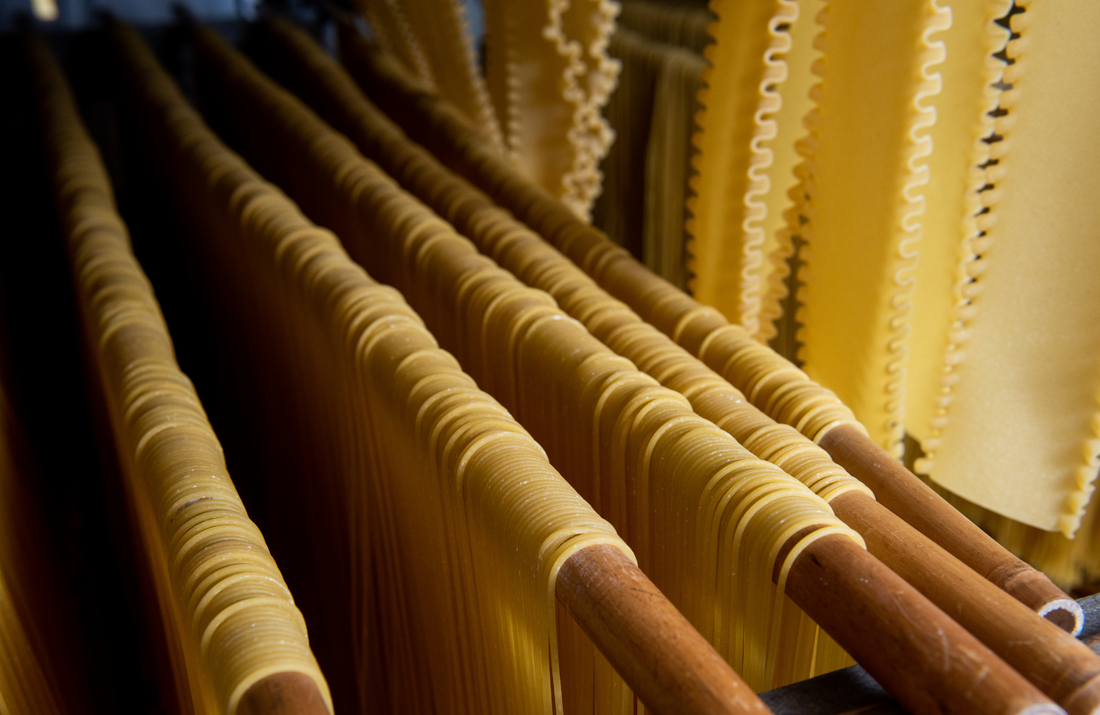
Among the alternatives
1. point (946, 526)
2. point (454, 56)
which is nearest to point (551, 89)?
point (454, 56)

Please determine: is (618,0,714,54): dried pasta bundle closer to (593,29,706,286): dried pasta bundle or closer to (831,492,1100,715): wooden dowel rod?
(593,29,706,286): dried pasta bundle

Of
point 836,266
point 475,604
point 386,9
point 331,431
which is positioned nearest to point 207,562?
point 475,604

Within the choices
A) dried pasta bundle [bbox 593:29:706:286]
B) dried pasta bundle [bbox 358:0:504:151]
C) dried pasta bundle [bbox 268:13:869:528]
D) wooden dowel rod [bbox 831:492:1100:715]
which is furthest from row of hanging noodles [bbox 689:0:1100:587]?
dried pasta bundle [bbox 593:29:706:286]

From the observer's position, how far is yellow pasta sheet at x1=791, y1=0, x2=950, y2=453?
0.54 meters

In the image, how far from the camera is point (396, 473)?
54 cm

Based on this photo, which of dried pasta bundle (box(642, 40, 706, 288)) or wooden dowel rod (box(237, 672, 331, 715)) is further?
dried pasta bundle (box(642, 40, 706, 288))

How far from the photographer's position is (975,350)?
2.11 ft

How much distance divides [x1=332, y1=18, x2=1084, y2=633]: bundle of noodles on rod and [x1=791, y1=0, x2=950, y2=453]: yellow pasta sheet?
0.34ft

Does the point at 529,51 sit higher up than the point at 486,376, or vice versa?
the point at 529,51

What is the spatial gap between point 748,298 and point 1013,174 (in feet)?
0.70

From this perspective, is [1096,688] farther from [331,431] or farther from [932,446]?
[331,431]

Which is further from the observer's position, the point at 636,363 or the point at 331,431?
the point at 331,431

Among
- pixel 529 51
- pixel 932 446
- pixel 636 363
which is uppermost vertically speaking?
pixel 529 51

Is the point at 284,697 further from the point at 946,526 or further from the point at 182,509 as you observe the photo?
the point at 946,526
